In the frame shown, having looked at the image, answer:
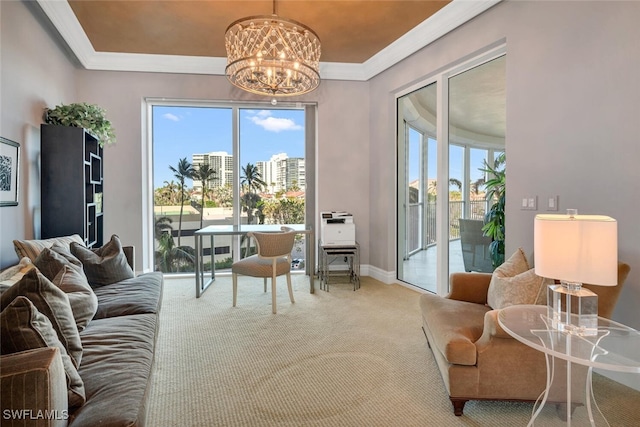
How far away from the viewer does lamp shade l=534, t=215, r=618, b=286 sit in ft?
4.54

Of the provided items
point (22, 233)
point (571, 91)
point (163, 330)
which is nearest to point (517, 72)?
point (571, 91)

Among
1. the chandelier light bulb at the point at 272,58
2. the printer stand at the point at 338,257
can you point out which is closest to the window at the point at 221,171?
the printer stand at the point at 338,257

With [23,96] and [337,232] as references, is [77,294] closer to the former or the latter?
[23,96]

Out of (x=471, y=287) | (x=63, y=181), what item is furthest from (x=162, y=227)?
(x=471, y=287)

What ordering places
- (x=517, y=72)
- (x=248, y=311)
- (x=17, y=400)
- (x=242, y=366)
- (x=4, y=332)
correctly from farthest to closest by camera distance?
1. (x=248, y=311)
2. (x=517, y=72)
3. (x=242, y=366)
4. (x=4, y=332)
5. (x=17, y=400)

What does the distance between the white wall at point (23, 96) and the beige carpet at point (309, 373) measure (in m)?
1.55

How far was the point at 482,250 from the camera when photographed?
375 cm

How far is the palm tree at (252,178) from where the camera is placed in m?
5.03

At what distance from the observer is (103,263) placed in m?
2.86

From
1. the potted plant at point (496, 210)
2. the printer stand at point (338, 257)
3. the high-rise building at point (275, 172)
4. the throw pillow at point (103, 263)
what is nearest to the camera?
the throw pillow at point (103, 263)

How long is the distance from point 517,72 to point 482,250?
1886 mm

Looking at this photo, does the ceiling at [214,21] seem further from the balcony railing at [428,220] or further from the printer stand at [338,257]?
the printer stand at [338,257]

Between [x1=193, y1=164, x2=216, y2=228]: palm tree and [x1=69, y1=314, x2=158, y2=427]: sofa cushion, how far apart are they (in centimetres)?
294

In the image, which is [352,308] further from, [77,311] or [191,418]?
[77,311]
